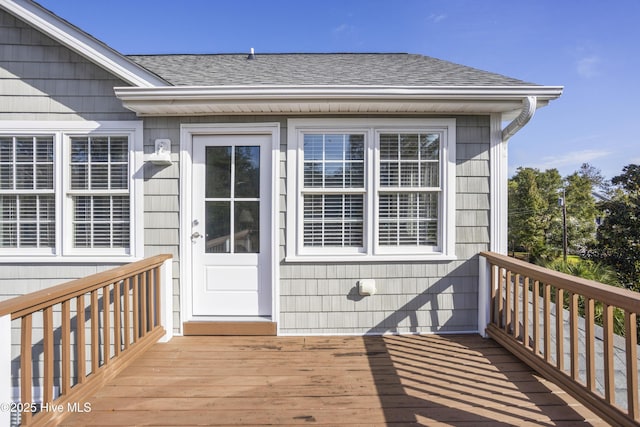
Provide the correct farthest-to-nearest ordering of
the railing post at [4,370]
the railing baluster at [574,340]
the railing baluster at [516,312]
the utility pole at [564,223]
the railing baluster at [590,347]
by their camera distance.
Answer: the utility pole at [564,223], the railing baluster at [516,312], the railing baluster at [574,340], the railing baluster at [590,347], the railing post at [4,370]

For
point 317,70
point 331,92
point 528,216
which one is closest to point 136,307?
point 331,92

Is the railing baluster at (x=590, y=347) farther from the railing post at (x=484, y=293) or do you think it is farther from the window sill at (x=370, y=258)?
the window sill at (x=370, y=258)

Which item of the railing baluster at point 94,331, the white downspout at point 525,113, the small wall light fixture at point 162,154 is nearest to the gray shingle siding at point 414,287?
the white downspout at point 525,113

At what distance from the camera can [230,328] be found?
3.10 metres

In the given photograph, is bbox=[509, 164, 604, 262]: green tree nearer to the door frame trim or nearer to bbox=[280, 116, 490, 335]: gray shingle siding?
bbox=[280, 116, 490, 335]: gray shingle siding

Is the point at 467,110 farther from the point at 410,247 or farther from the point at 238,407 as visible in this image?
the point at 238,407

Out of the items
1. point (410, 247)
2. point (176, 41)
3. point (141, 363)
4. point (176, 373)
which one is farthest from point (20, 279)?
Answer: point (176, 41)

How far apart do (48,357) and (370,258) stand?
2.44 meters

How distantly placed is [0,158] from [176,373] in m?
2.79

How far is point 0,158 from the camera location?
Answer: 312cm

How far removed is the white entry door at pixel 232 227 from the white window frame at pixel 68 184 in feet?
1.74

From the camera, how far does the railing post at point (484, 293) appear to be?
305 centimetres

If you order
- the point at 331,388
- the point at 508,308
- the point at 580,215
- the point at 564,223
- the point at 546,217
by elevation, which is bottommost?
the point at 331,388

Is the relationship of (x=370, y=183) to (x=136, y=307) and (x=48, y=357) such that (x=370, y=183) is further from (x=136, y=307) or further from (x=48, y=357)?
(x=48, y=357)
